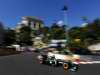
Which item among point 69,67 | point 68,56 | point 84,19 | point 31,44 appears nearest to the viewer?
point 69,67

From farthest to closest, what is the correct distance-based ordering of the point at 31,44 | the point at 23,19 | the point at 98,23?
the point at 23,19
the point at 31,44
the point at 98,23

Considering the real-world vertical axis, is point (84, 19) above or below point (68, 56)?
above

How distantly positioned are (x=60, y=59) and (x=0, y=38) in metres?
86.7

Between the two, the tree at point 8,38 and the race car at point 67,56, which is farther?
the tree at point 8,38

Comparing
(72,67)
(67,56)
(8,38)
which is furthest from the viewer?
(8,38)

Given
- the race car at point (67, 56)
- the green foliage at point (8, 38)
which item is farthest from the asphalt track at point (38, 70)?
the green foliage at point (8, 38)

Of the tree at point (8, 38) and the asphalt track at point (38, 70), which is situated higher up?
the tree at point (8, 38)

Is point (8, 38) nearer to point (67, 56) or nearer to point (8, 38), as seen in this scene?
point (8, 38)

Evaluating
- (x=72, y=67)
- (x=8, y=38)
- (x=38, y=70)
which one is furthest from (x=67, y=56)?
(x=8, y=38)

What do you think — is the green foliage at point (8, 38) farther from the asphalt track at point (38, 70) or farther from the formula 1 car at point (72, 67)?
the formula 1 car at point (72, 67)

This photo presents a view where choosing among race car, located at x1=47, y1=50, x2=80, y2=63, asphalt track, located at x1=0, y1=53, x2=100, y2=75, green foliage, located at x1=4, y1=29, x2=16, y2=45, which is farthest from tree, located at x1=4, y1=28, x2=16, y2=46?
asphalt track, located at x1=0, y1=53, x2=100, y2=75

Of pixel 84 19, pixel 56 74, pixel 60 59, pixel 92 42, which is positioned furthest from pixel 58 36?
pixel 56 74

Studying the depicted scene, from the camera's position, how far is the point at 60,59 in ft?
91.2

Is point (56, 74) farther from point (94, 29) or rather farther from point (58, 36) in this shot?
point (58, 36)
